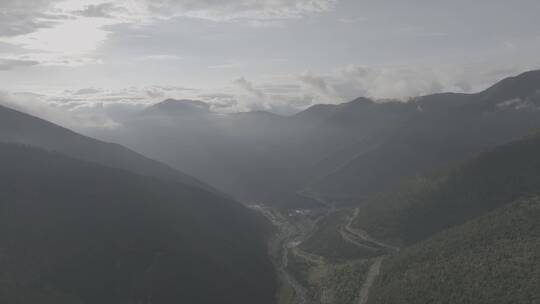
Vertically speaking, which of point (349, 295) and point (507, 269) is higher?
point (507, 269)

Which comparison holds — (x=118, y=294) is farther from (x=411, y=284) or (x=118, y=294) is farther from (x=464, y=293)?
(x=464, y=293)

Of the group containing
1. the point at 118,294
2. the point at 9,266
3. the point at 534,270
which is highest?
the point at 534,270

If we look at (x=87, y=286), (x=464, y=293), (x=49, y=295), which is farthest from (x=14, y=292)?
(x=464, y=293)

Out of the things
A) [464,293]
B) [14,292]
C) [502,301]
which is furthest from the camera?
[14,292]

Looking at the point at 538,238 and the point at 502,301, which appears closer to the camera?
the point at 502,301

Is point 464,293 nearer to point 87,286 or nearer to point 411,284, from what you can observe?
point 411,284

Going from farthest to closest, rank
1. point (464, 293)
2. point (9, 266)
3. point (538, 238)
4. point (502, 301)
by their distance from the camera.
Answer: point (9, 266) → point (538, 238) → point (464, 293) → point (502, 301)
